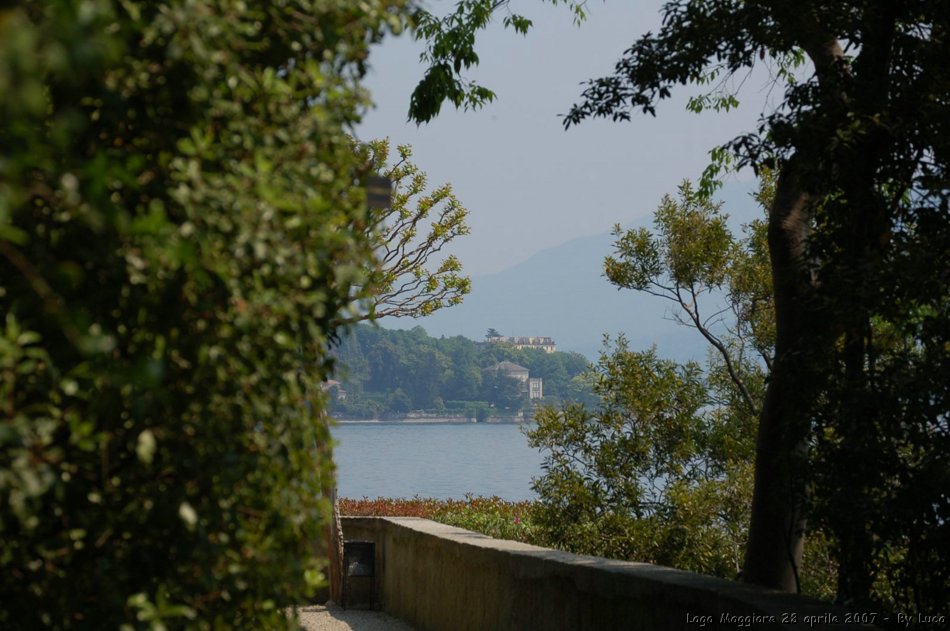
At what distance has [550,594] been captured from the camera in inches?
254

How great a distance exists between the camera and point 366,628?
9898 millimetres

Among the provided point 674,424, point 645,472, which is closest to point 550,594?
point 645,472

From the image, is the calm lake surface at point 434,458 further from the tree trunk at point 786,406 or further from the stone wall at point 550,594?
the tree trunk at point 786,406

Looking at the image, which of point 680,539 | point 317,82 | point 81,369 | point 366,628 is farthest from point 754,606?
point 366,628

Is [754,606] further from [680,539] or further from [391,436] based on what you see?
[391,436]

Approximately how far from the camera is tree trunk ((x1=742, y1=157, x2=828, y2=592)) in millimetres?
5531

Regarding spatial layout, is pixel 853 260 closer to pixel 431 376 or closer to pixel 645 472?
pixel 645 472

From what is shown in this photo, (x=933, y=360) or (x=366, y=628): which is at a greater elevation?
(x=933, y=360)

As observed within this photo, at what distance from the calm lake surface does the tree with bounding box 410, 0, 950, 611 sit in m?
61.0

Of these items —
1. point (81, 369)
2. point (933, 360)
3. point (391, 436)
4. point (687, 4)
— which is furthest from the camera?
point (391, 436)

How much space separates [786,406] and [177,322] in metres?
4.32

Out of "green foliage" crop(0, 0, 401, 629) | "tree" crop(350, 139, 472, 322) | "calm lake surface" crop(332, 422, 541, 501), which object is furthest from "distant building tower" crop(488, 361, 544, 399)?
"green foliage" crop(0, 0, 401, 629)

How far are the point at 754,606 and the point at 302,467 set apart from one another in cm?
277

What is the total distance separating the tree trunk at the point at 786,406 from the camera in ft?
18.1
